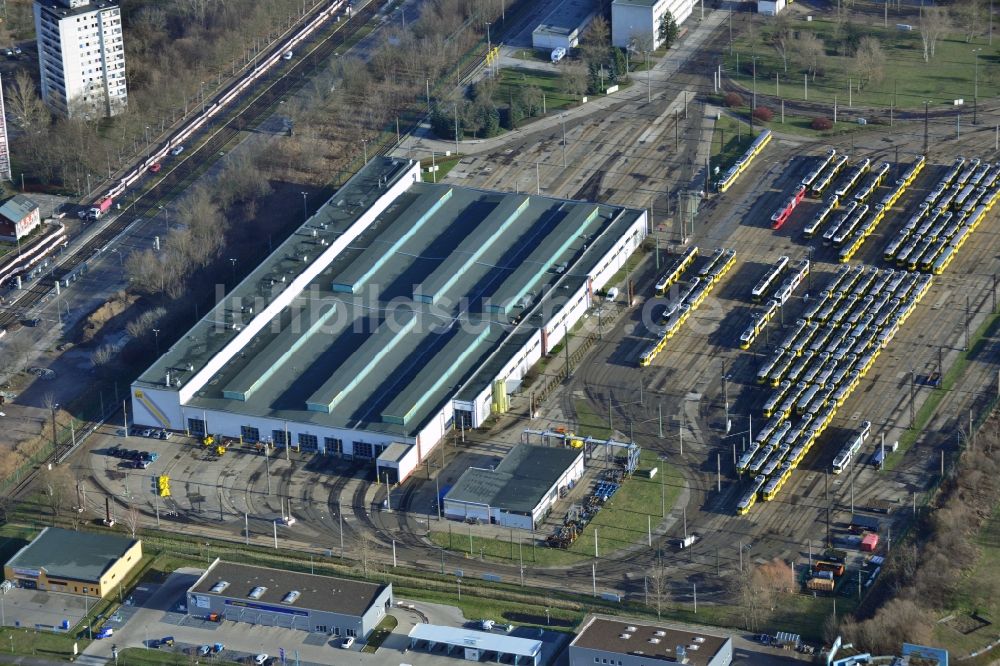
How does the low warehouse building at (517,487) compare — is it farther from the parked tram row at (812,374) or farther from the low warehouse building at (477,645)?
the low warehouse building at (477,645)

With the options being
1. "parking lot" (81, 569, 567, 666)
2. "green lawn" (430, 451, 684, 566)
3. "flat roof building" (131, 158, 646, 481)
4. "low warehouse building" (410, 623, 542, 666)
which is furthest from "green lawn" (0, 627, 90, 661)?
"green lawn" (430, 451, 684, 566)

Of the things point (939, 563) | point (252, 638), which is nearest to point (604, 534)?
point (939, 563)

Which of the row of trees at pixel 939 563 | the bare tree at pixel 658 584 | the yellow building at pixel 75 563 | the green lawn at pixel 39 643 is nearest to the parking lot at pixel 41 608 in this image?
the yellow building at pixel 75 563

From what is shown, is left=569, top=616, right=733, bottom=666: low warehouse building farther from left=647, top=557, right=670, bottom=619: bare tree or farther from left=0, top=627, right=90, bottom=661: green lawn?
left=0, top=627, right=90, bottom=661: green lawn

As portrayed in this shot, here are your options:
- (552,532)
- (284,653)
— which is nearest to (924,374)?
(552,532)

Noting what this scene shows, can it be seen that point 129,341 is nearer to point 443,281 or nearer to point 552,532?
point 443,281
